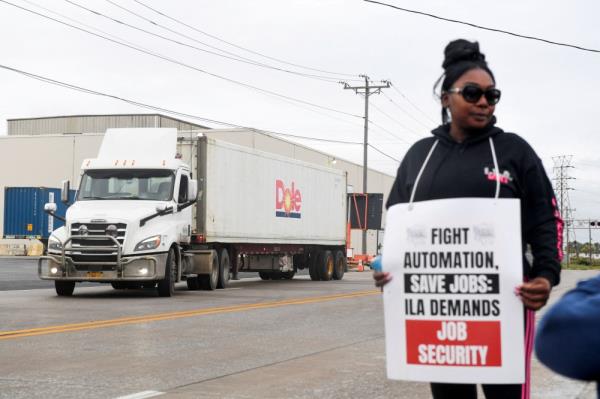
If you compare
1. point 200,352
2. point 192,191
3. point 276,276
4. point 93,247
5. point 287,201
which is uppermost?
point 287,201

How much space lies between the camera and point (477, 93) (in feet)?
11.1

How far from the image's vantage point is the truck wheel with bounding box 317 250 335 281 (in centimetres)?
3047

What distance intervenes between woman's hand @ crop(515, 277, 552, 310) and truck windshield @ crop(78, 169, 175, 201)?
16918 mm

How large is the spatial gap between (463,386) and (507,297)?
0.39m

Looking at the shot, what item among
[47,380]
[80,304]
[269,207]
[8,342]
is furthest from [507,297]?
[269,207]

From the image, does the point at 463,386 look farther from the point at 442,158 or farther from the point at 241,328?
the point at 241,328

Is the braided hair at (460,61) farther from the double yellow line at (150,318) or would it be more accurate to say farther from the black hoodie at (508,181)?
the double yellow line at (150,318)

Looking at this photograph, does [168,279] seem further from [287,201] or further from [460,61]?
[460,61]

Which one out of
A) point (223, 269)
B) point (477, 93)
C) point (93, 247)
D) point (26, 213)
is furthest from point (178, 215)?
point (26, 213)

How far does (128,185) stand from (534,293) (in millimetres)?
17181

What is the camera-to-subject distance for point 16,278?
27.5 metres

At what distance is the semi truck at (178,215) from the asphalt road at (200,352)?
1.38 metres

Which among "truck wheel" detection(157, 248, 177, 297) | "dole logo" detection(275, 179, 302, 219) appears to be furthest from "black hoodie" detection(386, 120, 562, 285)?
"dole logo" detection(275, 179, 302, 219)

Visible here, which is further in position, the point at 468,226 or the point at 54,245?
the point at 54,245
